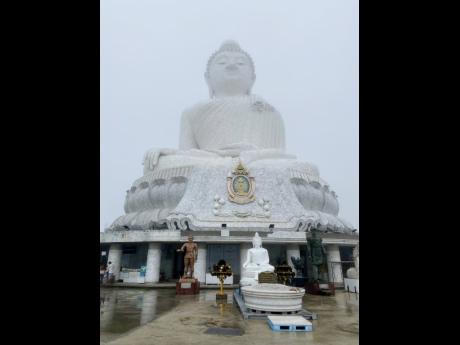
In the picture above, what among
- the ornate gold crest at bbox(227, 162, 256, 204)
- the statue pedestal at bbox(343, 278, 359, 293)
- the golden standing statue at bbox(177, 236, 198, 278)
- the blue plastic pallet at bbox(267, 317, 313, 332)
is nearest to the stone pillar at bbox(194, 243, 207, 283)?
the golden standing statue at bbox(177, 236, 198, 278)

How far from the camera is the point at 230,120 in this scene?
1953 centimetres

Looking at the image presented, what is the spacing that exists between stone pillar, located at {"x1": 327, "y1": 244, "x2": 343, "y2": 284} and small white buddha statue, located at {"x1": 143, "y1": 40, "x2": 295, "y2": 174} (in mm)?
5169

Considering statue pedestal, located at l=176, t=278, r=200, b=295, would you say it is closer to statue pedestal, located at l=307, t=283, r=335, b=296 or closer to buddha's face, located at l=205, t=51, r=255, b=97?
statue pedestal, located at l=307, t=283, r=335, b=296

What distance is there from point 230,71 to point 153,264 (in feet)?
39.5

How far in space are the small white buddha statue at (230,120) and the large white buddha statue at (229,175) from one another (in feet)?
0.16

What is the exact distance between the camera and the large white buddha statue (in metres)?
14.9

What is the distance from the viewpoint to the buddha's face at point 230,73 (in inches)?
837

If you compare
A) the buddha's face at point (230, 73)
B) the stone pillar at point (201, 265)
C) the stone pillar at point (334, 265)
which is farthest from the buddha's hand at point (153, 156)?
the stone pillar at point (334, 265)

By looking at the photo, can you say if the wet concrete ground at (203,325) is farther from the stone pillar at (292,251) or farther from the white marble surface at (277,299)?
the stone pillar at (292,251)

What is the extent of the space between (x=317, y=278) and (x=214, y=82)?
13.7 m
